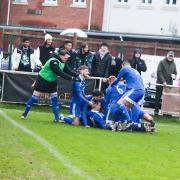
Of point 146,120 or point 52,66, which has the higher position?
point 52,66

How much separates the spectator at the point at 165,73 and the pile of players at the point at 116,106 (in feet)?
13.7

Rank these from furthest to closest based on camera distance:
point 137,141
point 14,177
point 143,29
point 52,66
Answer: point 143,29
point 52,66
point 137,141
point 14,177

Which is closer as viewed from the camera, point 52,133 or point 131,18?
point 52,133

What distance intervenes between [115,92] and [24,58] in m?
4.84

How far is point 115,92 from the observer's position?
15.9 metres

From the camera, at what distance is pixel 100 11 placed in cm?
4903

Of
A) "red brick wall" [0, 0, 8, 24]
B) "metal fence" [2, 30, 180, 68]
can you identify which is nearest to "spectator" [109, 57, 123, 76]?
"metal fence" [2, 30, 180, 68]

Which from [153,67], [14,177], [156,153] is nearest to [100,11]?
[153,67]

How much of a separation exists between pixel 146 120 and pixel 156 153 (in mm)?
4464

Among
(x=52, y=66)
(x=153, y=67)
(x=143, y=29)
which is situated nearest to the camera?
(x=52, y=66)

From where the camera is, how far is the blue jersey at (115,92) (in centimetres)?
1575

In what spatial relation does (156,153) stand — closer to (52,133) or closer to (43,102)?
(52,133)

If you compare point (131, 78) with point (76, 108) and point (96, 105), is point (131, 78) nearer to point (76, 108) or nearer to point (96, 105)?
point (96, 105)

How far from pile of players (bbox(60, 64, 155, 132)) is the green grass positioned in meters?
0.53
